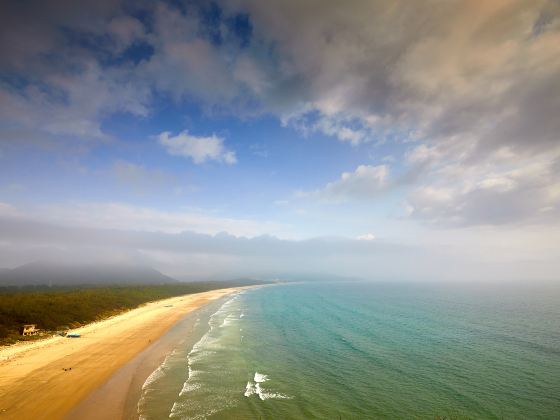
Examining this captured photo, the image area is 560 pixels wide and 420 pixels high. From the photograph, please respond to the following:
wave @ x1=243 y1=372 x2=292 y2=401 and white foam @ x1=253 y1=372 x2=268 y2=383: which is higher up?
wave @ x1=243 y1=372 x2=292 y2=401

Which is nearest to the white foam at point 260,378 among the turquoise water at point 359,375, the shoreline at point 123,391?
the turquoise water at point 359,375

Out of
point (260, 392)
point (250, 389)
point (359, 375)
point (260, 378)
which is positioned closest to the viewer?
point (260, 392)

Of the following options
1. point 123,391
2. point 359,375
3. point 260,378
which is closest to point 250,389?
point 260,378

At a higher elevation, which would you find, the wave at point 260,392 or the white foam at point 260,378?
the wave at point 260,392

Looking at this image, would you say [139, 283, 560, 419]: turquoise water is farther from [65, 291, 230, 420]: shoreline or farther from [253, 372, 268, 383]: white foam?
[65, 291, 230, 420]: shoreline

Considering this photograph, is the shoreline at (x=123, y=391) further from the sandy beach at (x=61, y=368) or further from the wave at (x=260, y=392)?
the wave at (x=260, y=392)

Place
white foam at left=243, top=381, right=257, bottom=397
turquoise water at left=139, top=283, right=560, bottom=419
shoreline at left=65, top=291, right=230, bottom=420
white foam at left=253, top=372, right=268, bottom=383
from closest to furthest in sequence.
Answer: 1. shoreline at left=65, top=291, right=230, bottom=420
2. turquoise water at left=139, top=283, right=560, bottom=419
3. white foam at left=243, top=381, right=257, bottom=397
4. white foam at left=253, top=372, right=268, bottom=383

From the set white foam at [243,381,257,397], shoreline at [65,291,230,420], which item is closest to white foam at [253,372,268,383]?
white foam at [243,381,257,397]

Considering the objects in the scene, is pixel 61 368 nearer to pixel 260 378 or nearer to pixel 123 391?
pixel 123 391

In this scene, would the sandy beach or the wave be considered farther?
the wave
